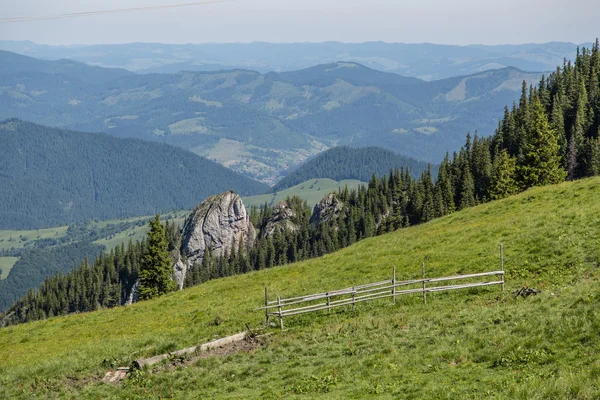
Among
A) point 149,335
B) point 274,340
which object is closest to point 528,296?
point 274,340

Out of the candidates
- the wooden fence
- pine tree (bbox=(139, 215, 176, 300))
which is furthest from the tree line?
the wooden fence

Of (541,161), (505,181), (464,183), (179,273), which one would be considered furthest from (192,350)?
(179,273)

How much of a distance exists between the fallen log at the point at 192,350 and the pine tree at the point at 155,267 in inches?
1750

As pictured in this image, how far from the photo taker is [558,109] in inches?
4840

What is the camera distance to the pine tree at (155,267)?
75.3 metres

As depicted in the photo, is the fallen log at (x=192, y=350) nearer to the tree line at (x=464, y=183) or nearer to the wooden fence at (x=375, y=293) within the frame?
the wooden fence at (x=375, y=293)

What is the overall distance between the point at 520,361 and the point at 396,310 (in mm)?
13156

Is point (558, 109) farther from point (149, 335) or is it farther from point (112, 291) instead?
point (112, 291)

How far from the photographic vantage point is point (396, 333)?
2800 centimetres

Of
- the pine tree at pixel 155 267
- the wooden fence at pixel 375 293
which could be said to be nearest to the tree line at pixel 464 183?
the pine tree at pixel 155 267

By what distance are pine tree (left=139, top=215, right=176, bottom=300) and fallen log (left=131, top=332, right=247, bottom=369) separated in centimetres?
4444

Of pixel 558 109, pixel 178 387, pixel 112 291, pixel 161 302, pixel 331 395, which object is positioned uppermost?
pixel 558 109

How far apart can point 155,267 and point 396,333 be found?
5395cm

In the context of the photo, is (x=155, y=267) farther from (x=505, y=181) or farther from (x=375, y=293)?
(x=505, y=181)
